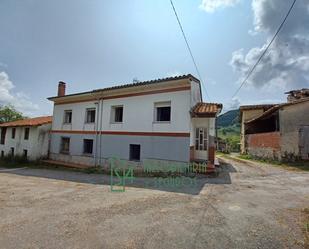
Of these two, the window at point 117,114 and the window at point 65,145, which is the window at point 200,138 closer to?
the window at point 117,114

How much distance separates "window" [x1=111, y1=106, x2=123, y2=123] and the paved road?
6936 mm

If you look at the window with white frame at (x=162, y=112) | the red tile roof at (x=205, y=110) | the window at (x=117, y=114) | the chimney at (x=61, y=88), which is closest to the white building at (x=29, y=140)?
the chimney at (x=61, y=88)

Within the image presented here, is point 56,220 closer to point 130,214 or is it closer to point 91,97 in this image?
point 130,214

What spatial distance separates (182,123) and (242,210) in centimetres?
626

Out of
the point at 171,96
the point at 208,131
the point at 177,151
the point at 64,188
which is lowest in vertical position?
the point at 64,188

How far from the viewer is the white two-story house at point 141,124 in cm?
1099

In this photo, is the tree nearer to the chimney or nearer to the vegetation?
the chimney

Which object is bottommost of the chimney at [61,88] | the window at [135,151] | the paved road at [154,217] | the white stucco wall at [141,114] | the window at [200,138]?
the paved road at [154,217]

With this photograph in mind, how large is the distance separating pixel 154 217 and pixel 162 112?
26.7 ft

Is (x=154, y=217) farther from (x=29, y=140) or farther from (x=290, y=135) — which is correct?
(x=29, y=140)

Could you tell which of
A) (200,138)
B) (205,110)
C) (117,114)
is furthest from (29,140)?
(205,110)

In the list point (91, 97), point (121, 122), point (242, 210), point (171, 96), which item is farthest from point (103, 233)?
point (91, 97)

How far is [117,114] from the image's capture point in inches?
555

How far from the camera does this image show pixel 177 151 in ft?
35.7
